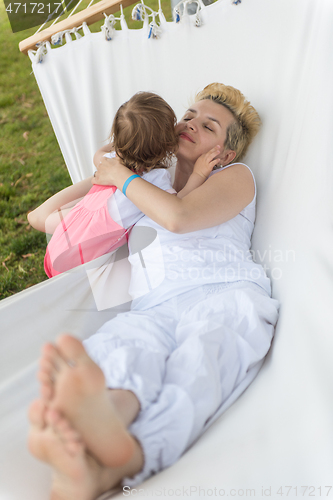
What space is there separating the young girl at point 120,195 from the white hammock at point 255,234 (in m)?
0.07

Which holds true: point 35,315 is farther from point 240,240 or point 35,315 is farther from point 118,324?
point 240,240

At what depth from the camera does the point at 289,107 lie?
4.07 feet

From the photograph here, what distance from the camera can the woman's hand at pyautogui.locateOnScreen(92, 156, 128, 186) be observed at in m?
1.18

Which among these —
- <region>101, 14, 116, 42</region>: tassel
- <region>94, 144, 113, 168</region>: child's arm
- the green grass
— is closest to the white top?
<region>94, 144, 113, 168</region>: child's arm

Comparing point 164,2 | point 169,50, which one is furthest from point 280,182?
point 164,2

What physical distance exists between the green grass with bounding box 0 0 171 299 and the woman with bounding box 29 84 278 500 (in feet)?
2.43

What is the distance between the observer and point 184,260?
1.11 m

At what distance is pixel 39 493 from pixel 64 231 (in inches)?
29.6

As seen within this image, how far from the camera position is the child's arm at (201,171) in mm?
1198

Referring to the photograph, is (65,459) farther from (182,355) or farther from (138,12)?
(138,12)

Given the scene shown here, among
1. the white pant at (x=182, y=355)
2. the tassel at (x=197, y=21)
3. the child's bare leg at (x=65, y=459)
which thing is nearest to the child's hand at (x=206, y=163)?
the white pant at (x=182, y=355)

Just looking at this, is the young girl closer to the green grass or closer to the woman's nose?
the woman's nose

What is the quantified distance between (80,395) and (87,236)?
704 mm

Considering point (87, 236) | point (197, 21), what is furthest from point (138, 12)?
point (87, 236)
